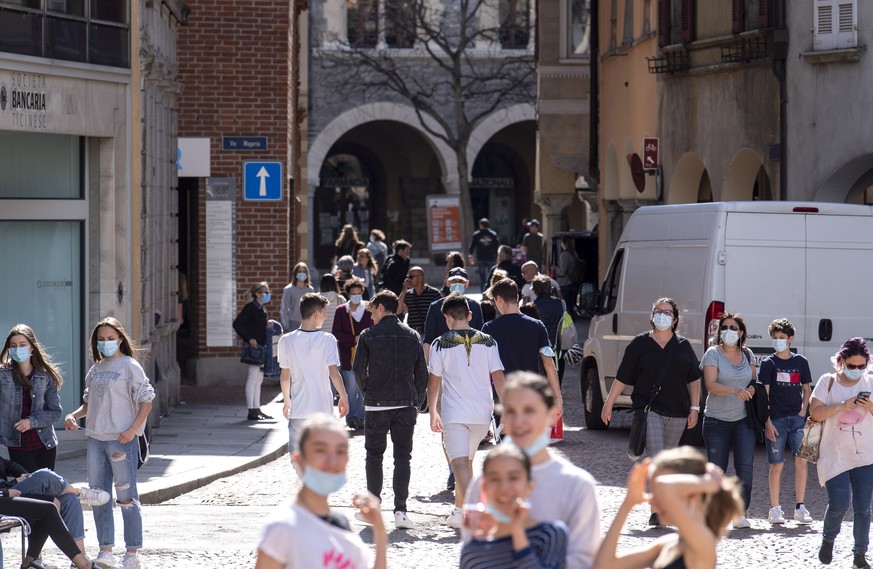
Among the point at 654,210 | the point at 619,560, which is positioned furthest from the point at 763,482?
the point at 619,560

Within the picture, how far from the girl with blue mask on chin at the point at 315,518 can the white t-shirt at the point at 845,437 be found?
5235 millimetres

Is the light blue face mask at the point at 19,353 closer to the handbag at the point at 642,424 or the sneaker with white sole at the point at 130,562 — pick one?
the sneaker with white sole at the point at 130,562

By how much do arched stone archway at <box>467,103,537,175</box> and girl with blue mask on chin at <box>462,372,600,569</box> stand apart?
42596 mm

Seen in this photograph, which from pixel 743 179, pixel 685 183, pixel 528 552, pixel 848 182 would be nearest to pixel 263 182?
pixel 743 179

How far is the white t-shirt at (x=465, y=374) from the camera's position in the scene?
428 inches

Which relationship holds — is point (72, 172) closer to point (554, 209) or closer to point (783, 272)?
point (783, 272)

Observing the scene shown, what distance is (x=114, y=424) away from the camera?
9.60 m

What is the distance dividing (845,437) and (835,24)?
12453mm

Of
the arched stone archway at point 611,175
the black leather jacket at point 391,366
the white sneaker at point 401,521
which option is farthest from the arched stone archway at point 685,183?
the white sneaker at point 401,521

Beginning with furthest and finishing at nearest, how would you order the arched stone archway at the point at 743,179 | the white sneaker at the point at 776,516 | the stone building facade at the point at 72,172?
the arched stone archway at the point at 743,179 → the stone building facade at the point at 72,172 → the white sneaker at the point at 776,516

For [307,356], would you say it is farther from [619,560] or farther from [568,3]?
[568,3]

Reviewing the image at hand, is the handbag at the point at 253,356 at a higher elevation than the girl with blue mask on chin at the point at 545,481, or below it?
below

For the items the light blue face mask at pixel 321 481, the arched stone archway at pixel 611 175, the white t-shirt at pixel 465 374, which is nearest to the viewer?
the light blue face mask at pixel 321 481

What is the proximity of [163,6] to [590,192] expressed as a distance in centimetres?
2069
